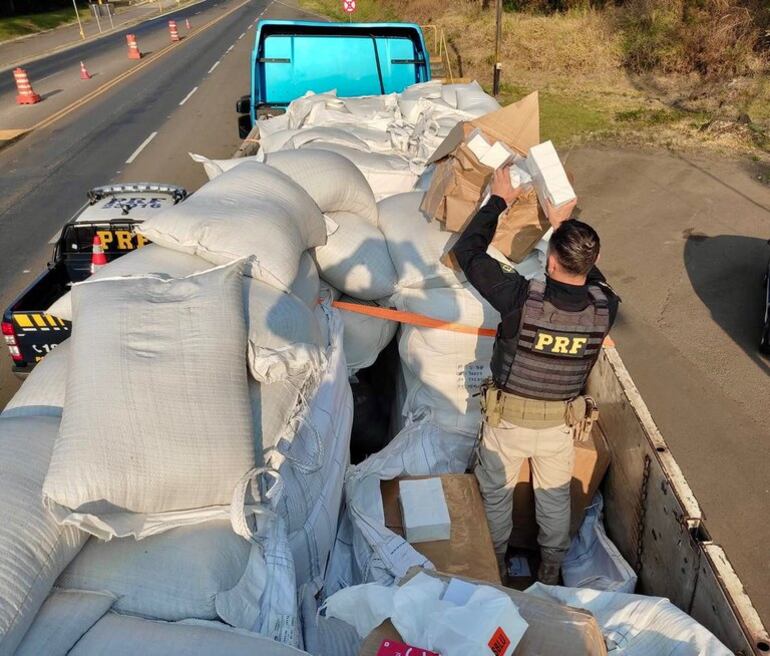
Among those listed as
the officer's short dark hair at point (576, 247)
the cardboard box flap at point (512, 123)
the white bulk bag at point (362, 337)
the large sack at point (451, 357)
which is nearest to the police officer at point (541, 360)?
the officer's short dark hair at point (576, 247)

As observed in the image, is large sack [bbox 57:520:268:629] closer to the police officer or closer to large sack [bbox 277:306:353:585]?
large sack [bbox 277:306:353:585]

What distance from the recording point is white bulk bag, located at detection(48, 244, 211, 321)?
96.0 inches

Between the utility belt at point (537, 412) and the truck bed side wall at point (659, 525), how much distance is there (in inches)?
6.8

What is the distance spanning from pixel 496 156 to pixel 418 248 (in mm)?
615

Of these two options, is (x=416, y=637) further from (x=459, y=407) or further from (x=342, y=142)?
(x=342, y=142)

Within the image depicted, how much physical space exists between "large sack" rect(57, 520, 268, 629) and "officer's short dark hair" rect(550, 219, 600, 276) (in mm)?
1424

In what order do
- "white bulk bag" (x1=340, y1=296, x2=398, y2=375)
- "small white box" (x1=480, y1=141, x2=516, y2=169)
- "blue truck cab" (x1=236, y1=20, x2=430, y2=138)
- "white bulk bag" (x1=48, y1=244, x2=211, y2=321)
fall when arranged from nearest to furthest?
1. "white bulk bag" (x1=48, y1=244, x2=211, y2=321)
2. "small white box" (x1=480, y1=141, x2=516, y2=169)
3. "white bulk bag" (x1=340, y1=296, x2=398, y2=375)
4. "blue truck cab" (x1=236, y1=20, x2=430, y2=138)

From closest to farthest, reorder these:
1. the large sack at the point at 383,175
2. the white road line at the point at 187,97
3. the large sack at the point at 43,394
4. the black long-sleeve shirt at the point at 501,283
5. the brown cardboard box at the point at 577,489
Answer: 1. the large sack at the point at 43,394
2. the black long-sleeve shirt at the point at 501,283
3. the brown cardboard box at the point at 577,489
4. the large sack at the point at 383,175
5. the white road line at the point at 187,97

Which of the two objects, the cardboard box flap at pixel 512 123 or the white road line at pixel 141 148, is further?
the white road line at pixel 141 148

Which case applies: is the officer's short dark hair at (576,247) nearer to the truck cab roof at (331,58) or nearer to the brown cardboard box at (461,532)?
the brown cardboard box at (461,532)

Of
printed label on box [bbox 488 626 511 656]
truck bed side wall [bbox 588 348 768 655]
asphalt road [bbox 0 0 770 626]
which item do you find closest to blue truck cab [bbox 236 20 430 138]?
asphalt road [bbox 0 0 770 626]

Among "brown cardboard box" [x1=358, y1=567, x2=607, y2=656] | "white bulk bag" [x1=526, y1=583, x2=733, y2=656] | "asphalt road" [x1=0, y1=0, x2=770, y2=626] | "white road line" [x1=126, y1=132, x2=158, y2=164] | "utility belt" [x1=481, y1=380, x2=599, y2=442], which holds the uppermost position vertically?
"brown cardboard box" [x1=358, y1=567, x2=607, y2=656]

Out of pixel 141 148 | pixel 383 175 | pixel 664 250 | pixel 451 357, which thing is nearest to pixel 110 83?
pixel 141 148

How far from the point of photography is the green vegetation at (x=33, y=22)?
27.0m
